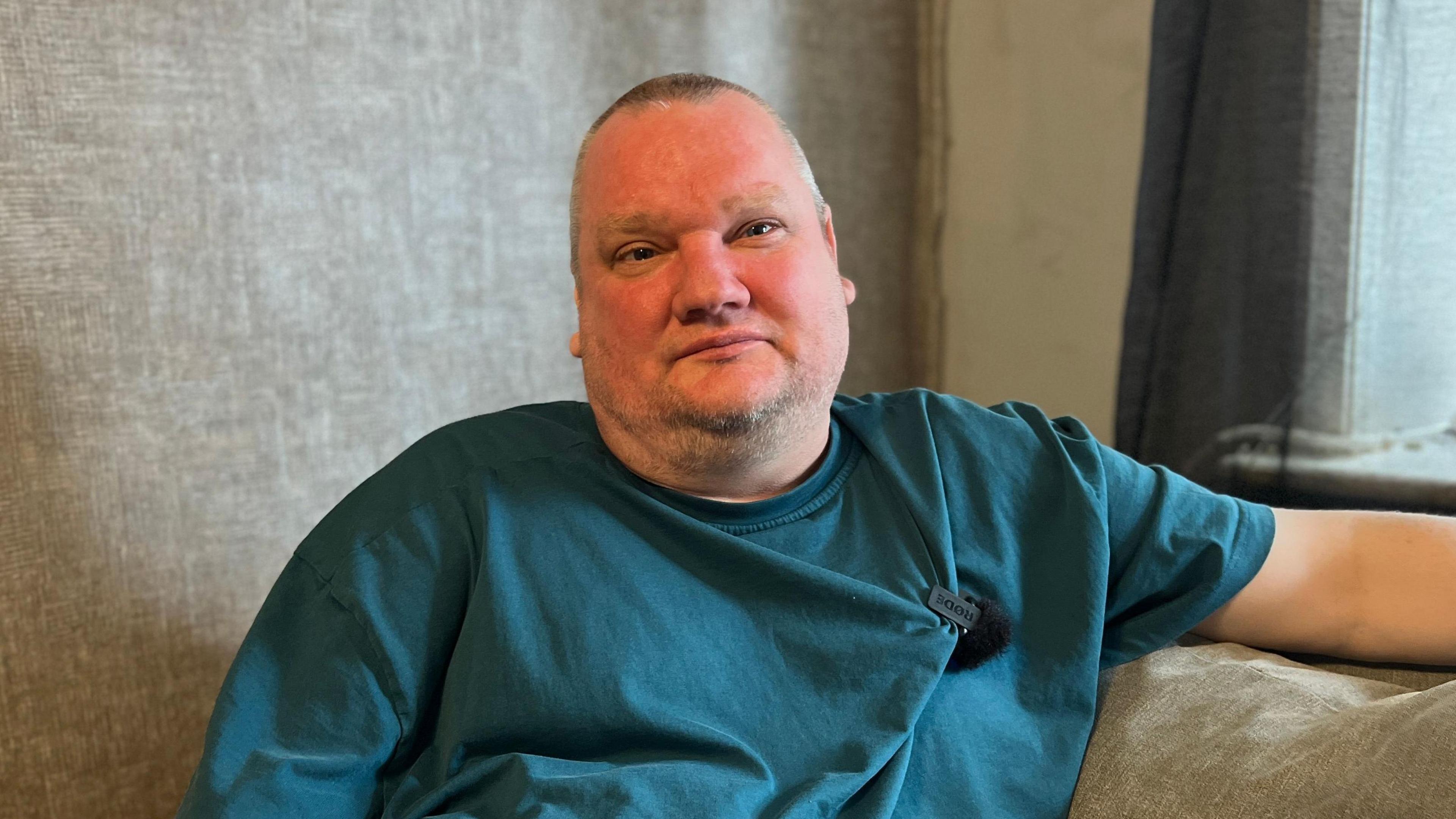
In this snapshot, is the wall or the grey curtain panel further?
the wall

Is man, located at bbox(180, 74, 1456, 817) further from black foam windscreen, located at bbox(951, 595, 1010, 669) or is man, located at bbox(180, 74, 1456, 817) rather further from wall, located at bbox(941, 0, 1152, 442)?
wall, located at bbox(941, 0, 1152, 442)

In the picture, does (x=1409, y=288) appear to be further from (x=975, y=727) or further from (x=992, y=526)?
(x=975, y=727)

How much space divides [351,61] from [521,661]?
94 cm

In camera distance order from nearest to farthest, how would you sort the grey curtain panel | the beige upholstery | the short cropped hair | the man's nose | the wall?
the beige upholstery < the man's nose < the short cropped hair < the grey curtain panel < the wall

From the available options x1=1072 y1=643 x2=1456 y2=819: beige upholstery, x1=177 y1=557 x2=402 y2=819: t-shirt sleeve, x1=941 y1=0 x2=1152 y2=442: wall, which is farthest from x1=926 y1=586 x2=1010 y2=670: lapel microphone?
x1=941 y1=0 x2=1152 y2=442: wall

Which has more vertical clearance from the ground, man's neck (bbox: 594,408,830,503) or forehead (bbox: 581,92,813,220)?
forehead (bbox: 581,92,813,220)

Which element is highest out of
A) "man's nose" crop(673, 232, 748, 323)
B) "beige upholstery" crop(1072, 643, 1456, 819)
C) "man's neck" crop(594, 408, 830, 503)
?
"man's nose" crop(673, 232, 748, 323)

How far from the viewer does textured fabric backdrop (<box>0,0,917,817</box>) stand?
1.33m

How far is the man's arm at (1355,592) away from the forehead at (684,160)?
62 cm

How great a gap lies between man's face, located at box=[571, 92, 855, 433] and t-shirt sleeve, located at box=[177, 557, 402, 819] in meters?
0.34

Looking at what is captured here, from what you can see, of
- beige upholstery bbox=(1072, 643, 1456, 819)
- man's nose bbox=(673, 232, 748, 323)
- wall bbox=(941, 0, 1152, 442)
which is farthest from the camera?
wall bbox=(941, 0, 1152, 442)

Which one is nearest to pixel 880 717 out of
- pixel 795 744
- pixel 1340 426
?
pixel 795 744

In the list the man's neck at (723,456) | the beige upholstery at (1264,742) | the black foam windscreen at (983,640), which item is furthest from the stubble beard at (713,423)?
the beige upholstery at (1264,742)

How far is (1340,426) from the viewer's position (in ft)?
5.75
